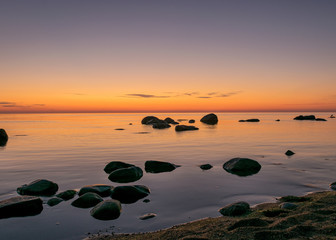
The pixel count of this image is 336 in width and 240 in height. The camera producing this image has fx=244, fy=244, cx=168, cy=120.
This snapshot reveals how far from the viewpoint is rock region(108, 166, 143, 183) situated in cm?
1232

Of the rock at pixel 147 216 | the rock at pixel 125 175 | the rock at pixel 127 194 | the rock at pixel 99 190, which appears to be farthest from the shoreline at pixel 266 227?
the rock at pixel 125 175

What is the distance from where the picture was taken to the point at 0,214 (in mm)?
7551

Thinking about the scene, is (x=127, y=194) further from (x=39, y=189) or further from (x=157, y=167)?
(x=157, y=167)

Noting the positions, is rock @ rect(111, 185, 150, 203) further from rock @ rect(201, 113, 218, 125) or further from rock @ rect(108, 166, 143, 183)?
rock @ rect(201, 113, 218, 125)

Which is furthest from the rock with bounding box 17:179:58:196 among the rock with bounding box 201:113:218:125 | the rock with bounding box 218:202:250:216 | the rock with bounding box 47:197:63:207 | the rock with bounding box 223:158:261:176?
the rock with bounding box 201:113:218:125

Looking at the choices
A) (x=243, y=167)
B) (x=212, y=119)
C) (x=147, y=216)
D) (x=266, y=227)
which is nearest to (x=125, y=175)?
(x=147, y=216)

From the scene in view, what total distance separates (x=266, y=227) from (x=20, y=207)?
292 inches

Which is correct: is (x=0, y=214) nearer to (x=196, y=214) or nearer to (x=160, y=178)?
(x=196, y=214)

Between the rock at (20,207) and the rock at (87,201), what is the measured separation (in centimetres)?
115

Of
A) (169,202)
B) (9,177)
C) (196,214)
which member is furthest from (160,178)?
(9,177)

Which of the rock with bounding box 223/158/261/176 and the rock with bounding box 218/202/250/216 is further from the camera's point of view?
the rock with bounding box 223/158/261/176

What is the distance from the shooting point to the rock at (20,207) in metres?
7.64

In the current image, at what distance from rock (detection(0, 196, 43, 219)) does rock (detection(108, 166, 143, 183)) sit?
4.30m

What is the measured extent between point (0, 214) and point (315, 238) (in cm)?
864
